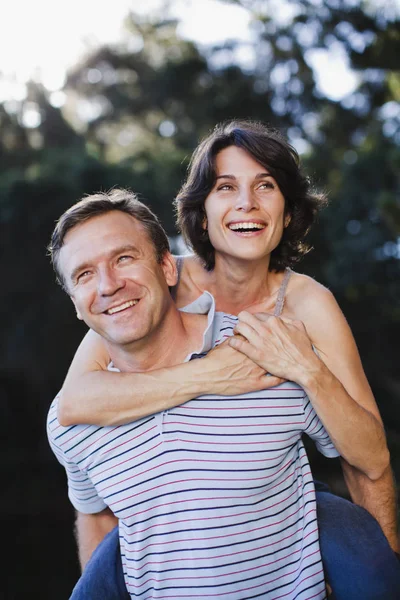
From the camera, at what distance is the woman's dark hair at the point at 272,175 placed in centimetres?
226

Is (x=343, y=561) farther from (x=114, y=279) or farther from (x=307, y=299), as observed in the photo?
(x=114, y=279)

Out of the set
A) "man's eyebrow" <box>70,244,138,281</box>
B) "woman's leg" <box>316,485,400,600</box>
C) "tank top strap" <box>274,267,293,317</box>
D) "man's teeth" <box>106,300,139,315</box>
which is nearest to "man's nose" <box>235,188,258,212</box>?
"tank top strap" <box>274,267,293,317</box>

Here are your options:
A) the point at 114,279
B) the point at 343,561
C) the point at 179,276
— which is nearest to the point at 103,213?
the point at 114,279

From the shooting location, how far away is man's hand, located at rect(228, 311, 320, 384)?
1.82 metres

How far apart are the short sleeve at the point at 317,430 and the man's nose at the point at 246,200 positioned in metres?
0.64

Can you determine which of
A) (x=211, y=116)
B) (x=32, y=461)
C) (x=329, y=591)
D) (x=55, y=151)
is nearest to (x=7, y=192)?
(x=55, y=151)

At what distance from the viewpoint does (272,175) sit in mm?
2273

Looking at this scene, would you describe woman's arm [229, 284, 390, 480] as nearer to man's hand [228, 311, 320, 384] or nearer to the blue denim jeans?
man's hand [228, 311, 320, 384]

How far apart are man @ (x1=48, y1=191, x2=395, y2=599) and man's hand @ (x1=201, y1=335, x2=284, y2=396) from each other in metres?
0.04

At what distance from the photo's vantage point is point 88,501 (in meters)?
2.06

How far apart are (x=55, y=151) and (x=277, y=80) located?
4338 mm

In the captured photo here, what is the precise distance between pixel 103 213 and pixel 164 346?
415mm

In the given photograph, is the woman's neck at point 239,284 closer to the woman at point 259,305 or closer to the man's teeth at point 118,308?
the woman at point 259,305

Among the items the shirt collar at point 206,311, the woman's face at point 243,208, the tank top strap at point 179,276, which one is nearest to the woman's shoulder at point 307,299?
the woman's face at point 243,208
